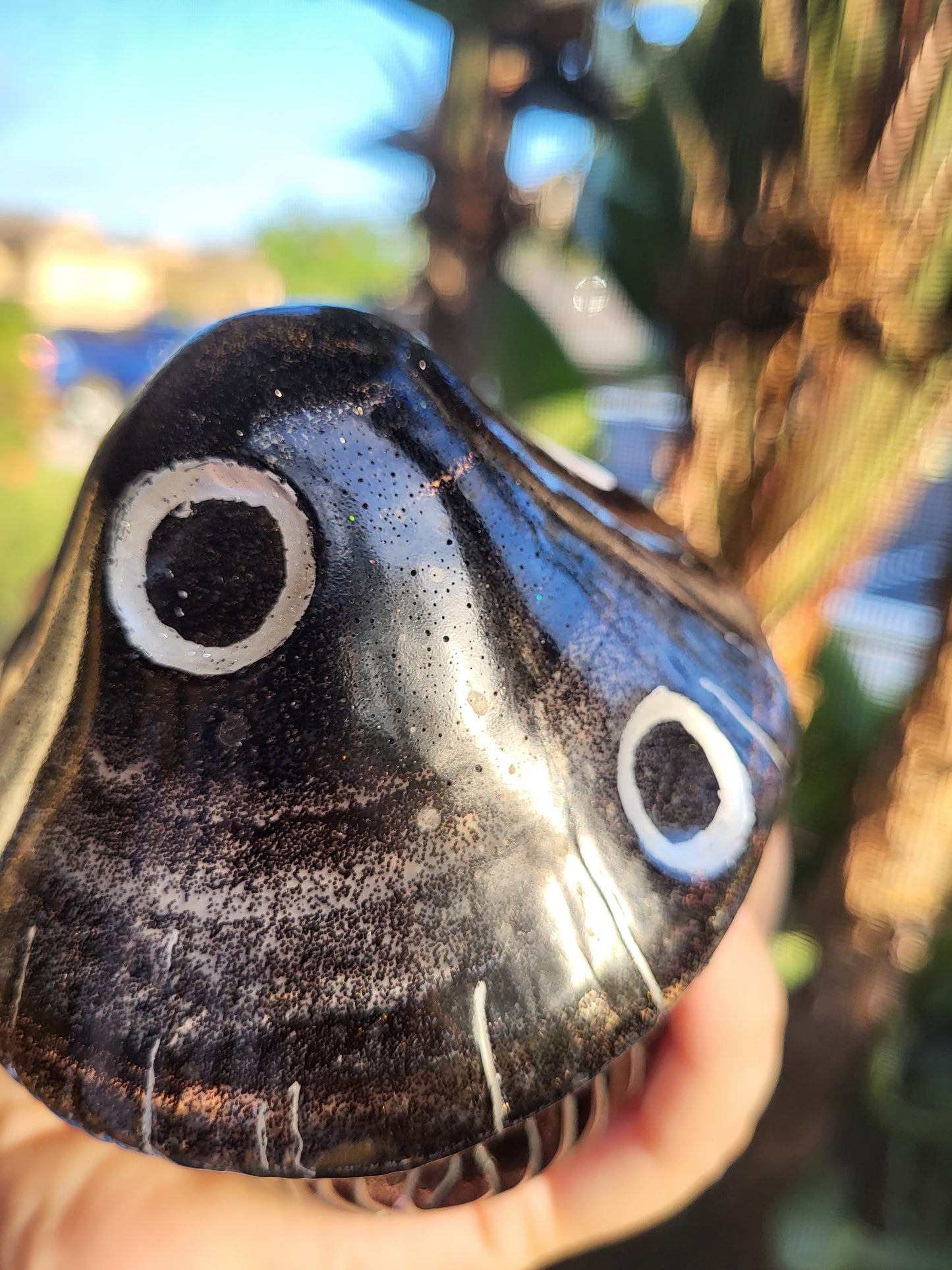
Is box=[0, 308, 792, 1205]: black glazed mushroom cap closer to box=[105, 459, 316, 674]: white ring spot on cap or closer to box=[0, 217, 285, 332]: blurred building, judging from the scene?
box=[105, 459, 316, 674]: white ring spot on cap

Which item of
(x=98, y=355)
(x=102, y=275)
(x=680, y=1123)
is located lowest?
(x=680, y=1123)

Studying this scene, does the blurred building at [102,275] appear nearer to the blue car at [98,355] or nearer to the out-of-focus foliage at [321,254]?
the blue car at [98,355]

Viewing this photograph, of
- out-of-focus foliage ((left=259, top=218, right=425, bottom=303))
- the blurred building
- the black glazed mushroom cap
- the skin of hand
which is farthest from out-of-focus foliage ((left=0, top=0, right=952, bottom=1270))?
the blurred building

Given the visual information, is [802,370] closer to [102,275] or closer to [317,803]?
[317,803]

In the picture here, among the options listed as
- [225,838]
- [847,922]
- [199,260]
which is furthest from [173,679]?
[199,260]

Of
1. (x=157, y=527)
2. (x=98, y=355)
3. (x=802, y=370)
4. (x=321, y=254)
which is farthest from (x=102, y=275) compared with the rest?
(x=157, y=527)
